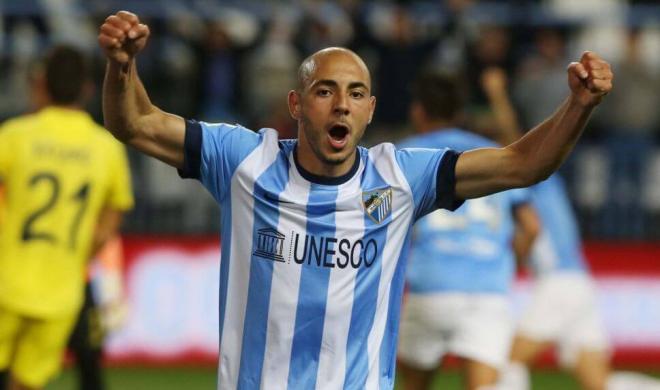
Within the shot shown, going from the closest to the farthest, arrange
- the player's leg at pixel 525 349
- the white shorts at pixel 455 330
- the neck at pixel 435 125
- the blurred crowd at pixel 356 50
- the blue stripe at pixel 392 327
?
the blue stripe at pixel 392 327 < the white shorts at pixel 455 330 < the neck at pixel 435 125 < the player's leg at pixel 525 349 < the blurred crowd at pixel 356 50

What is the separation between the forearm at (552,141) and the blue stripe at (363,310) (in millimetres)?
544

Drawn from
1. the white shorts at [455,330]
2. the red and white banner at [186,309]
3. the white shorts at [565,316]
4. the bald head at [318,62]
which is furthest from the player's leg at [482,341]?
the red and white banner at [186,309]

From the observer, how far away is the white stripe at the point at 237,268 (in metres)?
5.35

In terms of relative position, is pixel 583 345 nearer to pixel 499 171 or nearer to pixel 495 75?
pixel 495 75

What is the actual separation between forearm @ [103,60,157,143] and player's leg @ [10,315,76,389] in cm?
310

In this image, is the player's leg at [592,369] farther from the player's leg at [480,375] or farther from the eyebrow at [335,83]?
the eyebrow at [335,83]

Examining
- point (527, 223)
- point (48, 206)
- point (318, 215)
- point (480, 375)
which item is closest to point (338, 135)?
point (318, 215)

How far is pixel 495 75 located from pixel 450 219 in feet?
6.02

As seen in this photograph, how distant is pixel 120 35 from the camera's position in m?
4.85

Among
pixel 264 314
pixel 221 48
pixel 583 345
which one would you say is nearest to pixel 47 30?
pixel 221 48

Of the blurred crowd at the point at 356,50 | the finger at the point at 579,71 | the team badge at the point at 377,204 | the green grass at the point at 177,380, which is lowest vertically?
the green grass at the point at 177,380

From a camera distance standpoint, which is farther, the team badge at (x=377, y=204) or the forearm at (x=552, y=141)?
the team badge at (x=377, y=204)

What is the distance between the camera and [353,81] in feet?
17.2

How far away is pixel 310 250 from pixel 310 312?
0.72 feet
